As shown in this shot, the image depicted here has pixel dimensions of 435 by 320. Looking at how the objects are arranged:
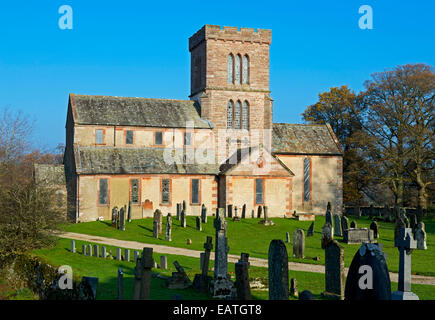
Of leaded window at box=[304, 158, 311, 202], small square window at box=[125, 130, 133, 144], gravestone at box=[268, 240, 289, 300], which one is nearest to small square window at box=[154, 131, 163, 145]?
small square window at box=[125, 130, 133, 144]

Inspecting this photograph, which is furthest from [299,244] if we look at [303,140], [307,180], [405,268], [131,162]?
[303,140]

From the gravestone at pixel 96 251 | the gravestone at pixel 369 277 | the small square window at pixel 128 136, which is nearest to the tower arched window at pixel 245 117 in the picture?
the small square window at pixel 128 136

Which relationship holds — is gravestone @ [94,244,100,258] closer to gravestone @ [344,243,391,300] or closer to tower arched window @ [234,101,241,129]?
gravestone @ [344,243,391,300]

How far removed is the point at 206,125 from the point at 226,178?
614 centimetres

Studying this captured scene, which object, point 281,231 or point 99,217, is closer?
point 281,231

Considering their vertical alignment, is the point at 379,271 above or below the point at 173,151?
below

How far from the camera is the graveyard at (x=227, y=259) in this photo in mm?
14180

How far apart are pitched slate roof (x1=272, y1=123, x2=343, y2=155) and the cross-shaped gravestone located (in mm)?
31781

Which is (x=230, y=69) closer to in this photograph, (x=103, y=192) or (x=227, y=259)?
(x=103, y=192)

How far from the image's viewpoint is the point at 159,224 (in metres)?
32.6

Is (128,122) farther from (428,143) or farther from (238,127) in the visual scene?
(428,143)

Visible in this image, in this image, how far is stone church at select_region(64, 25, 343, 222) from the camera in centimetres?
4075

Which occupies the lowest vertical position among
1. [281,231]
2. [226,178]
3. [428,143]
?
[281,231]
